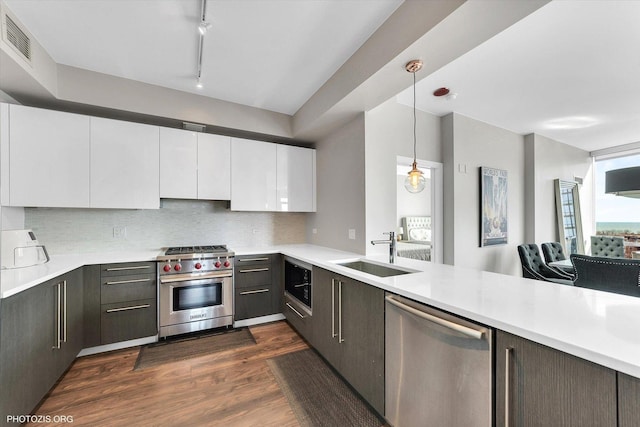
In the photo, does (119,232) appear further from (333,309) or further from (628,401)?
(628,401)

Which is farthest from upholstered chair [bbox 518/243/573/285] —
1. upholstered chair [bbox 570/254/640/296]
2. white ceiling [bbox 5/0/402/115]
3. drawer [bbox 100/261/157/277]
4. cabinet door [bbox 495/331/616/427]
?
drawer [bbox 100/261/157/277]

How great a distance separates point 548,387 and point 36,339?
9.05ft

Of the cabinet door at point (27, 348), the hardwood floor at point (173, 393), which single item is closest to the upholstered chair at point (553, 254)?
the hardwood floor at point (173, 393)

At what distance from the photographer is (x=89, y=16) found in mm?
1832

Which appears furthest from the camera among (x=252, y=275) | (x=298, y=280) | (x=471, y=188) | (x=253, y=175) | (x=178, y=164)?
(x=471, y=188)

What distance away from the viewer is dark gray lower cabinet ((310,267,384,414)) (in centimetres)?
162

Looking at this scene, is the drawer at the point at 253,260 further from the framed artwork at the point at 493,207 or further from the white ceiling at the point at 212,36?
the framed artwork at the point at 493,207

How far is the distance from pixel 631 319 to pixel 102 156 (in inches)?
152

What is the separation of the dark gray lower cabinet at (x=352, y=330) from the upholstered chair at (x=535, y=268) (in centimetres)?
327

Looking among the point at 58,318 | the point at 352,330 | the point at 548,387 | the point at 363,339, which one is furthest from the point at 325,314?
the point at 58,318

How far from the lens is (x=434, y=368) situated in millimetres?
1254

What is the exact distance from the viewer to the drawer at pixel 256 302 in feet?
9.68

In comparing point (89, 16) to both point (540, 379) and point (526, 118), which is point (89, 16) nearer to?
point (540, 379)

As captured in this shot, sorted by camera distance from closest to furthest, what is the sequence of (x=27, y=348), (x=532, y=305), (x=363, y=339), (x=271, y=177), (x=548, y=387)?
(x=548, y=387)
(x=532, y=305)
(x=27, y=348)
(x=363, y=339)
(x=271, y=177)
